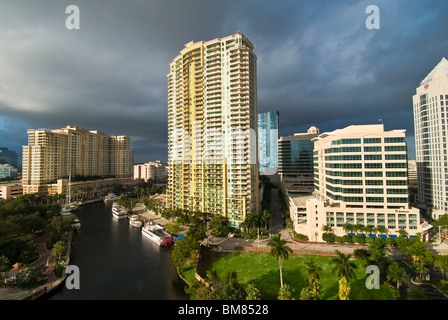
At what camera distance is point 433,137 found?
2491 inches

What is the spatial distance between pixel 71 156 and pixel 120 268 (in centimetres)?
11112

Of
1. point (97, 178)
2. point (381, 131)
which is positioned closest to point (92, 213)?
point (97, 178)

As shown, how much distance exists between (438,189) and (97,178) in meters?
162

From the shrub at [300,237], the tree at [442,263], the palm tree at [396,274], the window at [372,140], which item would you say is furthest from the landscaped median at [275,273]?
the window at [372,140]

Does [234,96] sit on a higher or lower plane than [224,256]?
higher

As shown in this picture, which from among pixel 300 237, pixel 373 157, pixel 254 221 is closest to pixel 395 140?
pixel 373 157

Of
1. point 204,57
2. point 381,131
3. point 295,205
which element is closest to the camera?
point 381,131

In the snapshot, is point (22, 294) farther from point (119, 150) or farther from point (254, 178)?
point (119, 150)

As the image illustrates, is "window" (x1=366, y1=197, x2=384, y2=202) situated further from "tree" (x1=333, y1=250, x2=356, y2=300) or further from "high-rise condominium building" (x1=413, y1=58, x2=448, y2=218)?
"high-rise condominium building" (x1=413, y1=58, x2=448, y2=218)

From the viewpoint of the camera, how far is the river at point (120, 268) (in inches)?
1262

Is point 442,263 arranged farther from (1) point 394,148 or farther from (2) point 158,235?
(2) point 158,235

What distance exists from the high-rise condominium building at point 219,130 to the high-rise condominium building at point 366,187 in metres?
19.4

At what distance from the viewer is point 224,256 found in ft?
137

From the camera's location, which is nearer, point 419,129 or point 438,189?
point 438,189
